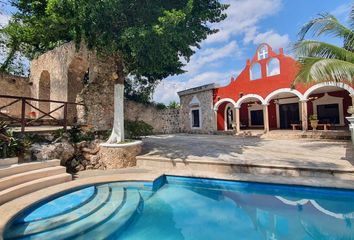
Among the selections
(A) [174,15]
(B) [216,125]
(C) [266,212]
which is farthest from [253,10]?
(C) [266,212]

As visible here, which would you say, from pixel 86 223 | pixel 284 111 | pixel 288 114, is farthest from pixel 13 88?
pixel 288 114

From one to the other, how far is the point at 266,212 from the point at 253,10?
11115mm

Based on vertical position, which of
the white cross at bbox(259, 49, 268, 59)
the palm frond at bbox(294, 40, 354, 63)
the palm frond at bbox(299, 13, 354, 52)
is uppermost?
the white cross at bbox(259, 49, 268, 59)

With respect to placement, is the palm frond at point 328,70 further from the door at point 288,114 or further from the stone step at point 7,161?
the door at point 288,114

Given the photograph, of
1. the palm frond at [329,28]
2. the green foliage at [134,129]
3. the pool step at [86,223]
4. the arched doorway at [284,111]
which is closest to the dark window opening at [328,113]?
the arched doorway at [284,111]

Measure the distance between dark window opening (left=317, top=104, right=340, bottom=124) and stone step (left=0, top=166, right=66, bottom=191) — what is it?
57.9 ft

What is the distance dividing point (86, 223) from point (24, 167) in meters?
3.25

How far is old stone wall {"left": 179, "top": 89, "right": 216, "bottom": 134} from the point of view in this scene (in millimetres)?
18625

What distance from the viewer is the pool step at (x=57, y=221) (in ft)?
12.5

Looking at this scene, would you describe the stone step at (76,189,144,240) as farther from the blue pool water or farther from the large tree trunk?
the large tree trunk

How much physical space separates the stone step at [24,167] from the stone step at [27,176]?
0.16 meters

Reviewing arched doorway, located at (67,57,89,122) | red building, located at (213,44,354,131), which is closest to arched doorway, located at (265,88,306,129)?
red building, located at (213,44,354,131)

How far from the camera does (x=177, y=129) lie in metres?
21.2

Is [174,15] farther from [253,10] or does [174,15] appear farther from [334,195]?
[253,10]
